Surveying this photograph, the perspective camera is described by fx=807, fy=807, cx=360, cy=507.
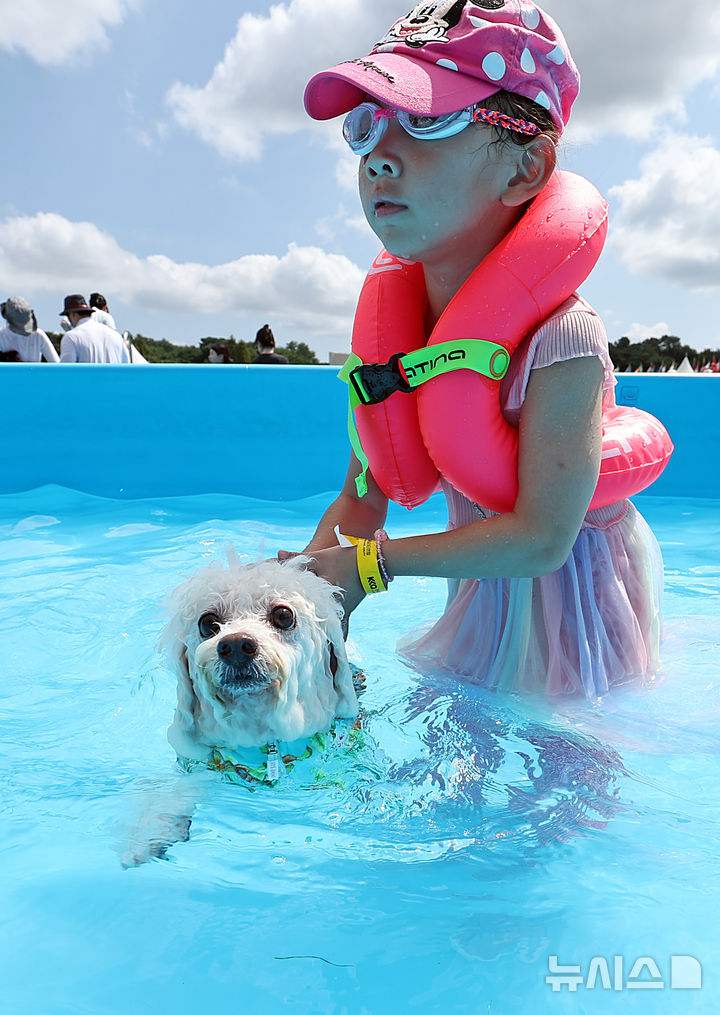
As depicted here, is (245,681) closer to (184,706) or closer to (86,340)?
(184,706)

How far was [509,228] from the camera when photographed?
6.83 ft

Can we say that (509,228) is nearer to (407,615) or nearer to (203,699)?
(203,699)

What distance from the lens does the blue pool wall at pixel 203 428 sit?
6965mm

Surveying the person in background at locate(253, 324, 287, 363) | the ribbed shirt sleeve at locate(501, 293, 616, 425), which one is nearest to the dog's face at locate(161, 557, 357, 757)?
the ribbed shirt sleeve at locate(501, 293, 616, 425)

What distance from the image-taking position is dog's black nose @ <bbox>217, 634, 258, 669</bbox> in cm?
183

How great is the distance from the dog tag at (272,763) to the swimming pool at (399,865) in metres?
0.09

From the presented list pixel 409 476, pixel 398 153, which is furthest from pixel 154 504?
pixel 398 153

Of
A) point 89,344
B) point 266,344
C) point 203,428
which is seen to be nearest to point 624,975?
point 203,428

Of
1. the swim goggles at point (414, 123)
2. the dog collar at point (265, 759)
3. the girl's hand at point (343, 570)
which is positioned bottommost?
the dog collar at point (265, 759)

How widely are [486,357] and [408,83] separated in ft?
2.04

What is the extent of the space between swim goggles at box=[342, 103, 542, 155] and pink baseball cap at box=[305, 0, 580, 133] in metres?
0.03

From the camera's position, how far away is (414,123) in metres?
1.81

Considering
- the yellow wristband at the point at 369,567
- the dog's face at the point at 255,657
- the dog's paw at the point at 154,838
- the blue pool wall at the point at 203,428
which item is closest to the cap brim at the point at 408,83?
the yellow wristband at the point at 369,567

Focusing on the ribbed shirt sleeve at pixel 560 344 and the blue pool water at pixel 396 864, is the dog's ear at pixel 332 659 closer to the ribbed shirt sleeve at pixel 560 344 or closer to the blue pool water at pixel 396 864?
the blue pool water at pixel 396 864
